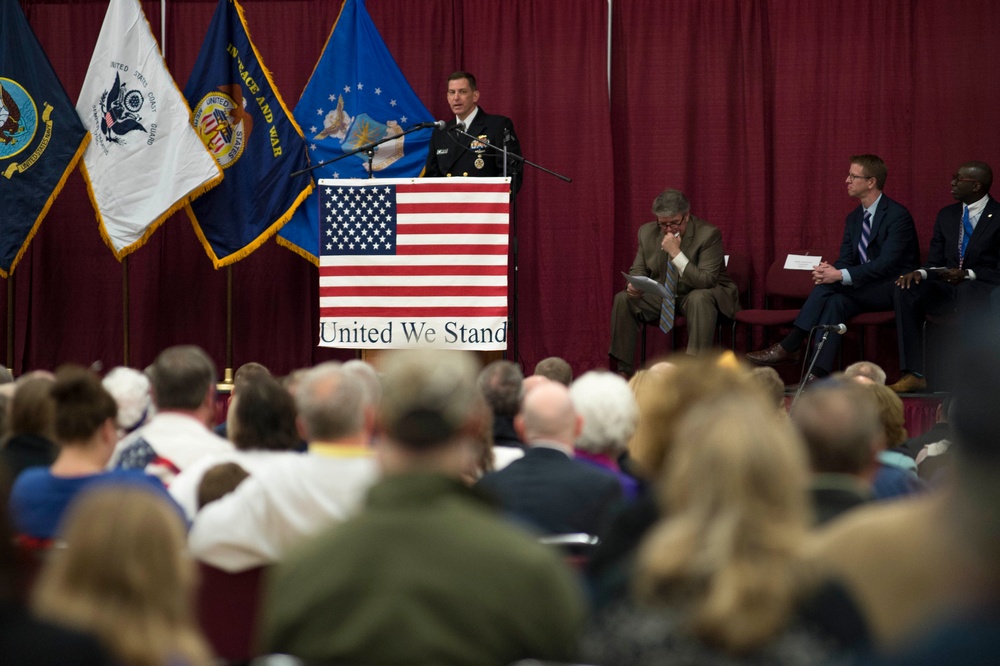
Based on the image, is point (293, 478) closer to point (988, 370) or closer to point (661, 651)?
point (661, 651)

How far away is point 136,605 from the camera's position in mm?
1552

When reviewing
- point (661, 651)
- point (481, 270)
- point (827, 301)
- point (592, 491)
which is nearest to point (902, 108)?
point (827, 301)

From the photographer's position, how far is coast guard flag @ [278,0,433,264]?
789 centimetres

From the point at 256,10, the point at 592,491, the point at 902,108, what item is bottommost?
the point at 592,491

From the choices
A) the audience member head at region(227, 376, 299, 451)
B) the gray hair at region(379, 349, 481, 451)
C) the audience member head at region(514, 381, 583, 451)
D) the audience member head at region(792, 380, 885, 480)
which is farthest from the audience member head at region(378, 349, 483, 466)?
the audience member head at region(227, 376, 299, 451)

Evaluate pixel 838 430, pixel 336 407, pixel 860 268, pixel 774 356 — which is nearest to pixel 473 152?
pixel 774 356

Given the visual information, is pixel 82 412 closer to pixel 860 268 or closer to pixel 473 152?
pixel 473 152

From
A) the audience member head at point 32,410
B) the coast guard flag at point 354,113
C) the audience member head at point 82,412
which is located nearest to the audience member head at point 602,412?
the audience member head at point 82,412

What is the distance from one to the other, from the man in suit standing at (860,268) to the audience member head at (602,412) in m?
4.32

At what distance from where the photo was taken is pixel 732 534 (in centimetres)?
152

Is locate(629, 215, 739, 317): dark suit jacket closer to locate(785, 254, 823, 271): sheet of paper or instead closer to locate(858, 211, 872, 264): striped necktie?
locate(785, 254, 823, 271): sheet of paper

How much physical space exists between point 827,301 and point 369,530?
631cm

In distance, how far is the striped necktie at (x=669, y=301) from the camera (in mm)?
7551

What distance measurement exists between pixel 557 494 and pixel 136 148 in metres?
5.65
